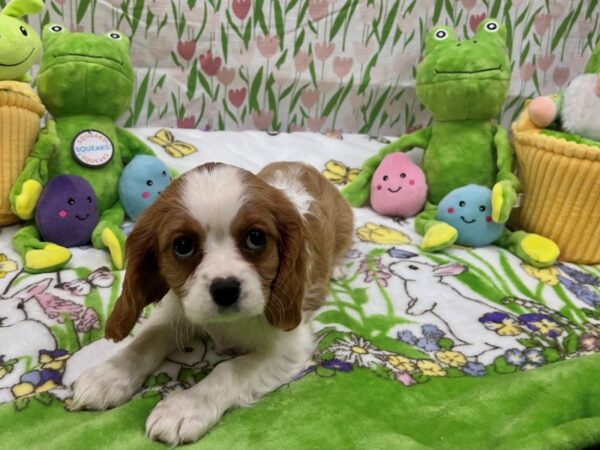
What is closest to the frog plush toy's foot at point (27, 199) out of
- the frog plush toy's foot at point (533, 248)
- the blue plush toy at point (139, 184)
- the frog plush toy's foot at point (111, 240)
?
the frog plush toy's foot at point (111, 240)

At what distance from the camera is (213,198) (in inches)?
59.8

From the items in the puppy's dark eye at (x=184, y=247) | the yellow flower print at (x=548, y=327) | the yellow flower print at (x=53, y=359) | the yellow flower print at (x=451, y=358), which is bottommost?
the yellow flower print at (x=53, y=359)

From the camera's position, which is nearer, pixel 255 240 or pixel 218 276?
pixel 218 276

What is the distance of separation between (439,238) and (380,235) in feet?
1.07

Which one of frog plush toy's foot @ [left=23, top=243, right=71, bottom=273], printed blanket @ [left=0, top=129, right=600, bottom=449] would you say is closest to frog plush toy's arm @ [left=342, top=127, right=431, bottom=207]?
printed blanket @ [left=0, top=129, right=600, bottom=449]

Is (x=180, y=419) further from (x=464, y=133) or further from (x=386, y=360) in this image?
(x=464, y=133)

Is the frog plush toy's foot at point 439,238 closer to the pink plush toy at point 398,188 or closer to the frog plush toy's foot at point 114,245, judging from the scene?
the pink plush toy at point 398,188

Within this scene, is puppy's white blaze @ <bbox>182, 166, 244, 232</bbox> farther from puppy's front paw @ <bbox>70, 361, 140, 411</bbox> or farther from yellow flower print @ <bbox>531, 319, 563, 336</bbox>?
yellow flower print @ <bbox>531, 319, 563, 336</bbox>

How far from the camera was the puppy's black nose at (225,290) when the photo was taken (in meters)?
1.46

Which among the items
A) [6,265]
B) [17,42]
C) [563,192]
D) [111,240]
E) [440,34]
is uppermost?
[440,34]

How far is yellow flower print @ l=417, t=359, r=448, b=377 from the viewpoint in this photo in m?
1.80

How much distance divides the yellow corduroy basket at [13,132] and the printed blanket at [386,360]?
0.20 meters

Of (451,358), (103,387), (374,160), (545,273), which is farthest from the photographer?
(374,160)

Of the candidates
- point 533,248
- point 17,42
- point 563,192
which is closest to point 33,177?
point 17,42
